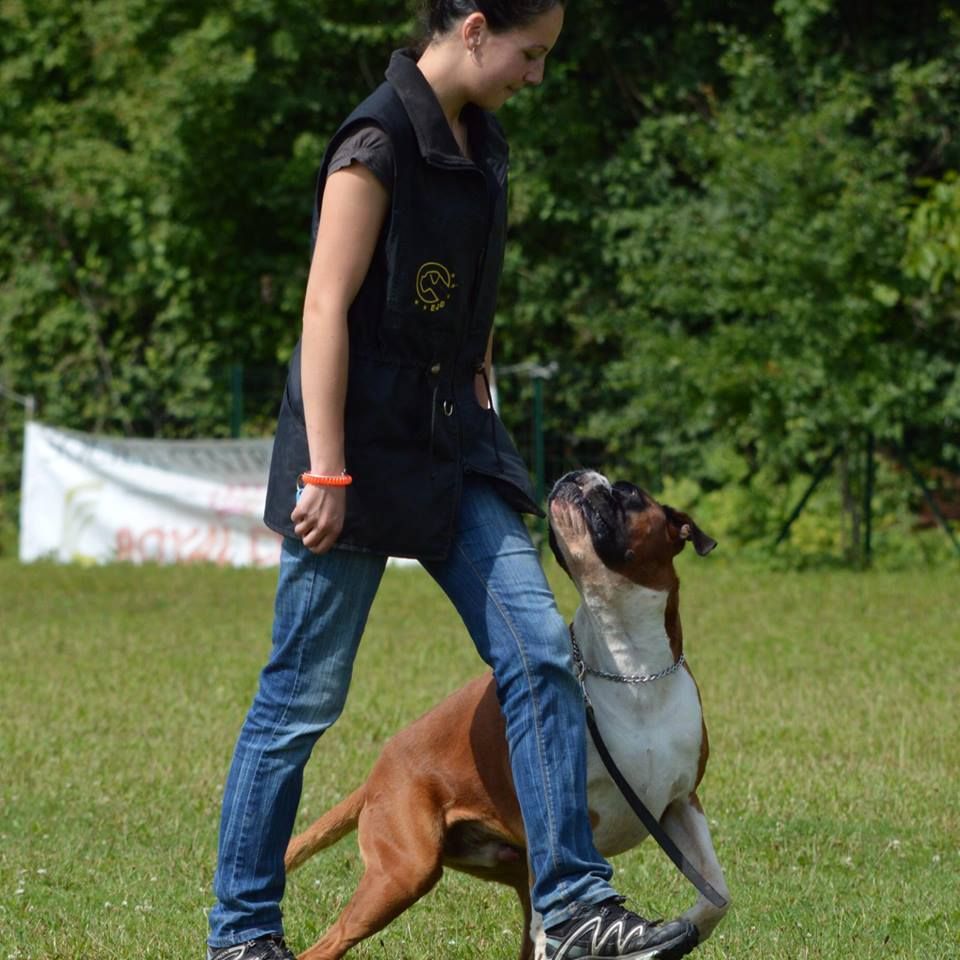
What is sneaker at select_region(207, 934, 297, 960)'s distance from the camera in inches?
142

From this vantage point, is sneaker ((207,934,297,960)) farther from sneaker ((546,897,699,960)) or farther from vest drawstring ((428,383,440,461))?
vest drawstring ((428,383,440,461))

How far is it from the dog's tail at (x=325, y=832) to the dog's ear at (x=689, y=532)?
1051 millimetres

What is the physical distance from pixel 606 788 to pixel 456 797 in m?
0.36

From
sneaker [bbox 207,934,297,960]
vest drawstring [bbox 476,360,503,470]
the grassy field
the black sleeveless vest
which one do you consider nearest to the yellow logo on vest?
the black sleeveless vest

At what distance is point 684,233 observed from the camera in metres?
15.6

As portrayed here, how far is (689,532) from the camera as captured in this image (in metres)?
4.27

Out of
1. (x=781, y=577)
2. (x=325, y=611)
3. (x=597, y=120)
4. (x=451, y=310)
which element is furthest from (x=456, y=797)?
(x=597, y=120)

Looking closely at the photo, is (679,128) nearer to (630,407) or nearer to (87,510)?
(630,407)

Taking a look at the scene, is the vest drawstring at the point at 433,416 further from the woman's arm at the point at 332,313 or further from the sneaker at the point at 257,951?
the sneaker at the point at 257,951

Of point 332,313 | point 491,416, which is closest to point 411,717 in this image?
point 491,416

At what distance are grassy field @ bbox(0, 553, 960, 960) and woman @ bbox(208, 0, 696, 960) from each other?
81 cm

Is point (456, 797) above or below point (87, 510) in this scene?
above

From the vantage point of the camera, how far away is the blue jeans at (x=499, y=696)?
11.7ft

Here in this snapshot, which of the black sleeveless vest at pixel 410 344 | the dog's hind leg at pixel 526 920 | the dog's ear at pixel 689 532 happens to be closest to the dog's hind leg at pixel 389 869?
the dog's hind leg at pixel 526 920
